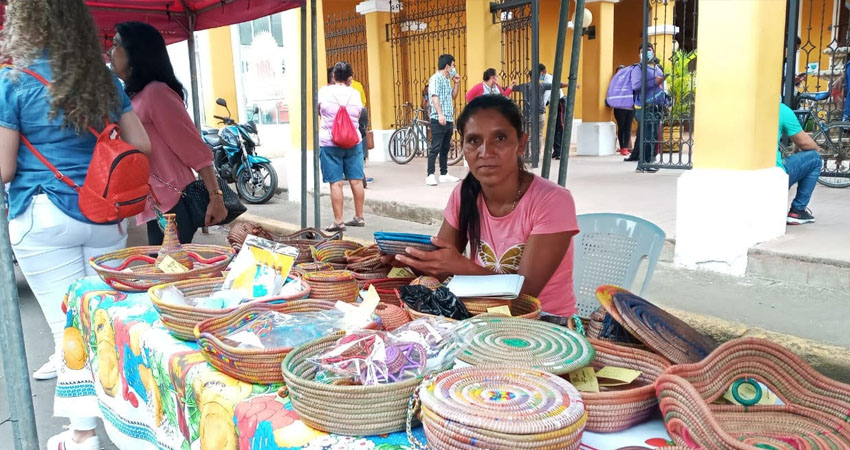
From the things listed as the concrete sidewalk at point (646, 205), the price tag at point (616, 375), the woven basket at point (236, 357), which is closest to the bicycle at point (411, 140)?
the concrete sidewalk at point (646, 205)

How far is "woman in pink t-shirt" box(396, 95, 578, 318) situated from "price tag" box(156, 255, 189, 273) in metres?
0.74

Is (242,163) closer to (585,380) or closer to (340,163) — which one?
(340,163)

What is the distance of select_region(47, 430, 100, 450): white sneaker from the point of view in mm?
2191

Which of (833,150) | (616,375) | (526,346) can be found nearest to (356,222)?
(833,150)

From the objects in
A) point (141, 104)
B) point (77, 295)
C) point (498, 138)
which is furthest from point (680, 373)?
point (141, 104)

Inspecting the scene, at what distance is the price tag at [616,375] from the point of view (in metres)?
1.13

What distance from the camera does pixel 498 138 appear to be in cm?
202

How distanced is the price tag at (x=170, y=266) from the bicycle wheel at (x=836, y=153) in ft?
21.1

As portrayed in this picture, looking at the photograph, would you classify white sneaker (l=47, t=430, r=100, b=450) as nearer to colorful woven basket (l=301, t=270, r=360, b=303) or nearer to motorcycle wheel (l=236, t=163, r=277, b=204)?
colorful woven basket (l=301, t=270, r=360, b=303)

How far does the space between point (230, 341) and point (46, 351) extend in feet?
9.52

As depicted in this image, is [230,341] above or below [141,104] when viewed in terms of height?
below

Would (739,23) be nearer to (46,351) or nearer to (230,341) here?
(230,341)

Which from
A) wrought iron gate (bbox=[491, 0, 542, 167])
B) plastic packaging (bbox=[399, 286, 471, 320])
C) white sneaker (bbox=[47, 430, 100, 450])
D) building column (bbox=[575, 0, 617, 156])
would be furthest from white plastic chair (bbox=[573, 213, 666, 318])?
building column (bbox=[575, 0, 617, 156])

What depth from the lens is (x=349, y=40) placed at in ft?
39.3
